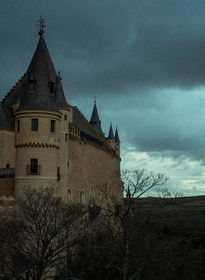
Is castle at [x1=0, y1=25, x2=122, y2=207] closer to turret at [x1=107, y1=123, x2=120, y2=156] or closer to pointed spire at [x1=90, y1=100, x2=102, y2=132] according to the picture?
pointed spire at [x1=90, y1=100, x2=102, y2=132]

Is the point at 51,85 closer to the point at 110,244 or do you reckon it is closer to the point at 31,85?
the point at 31,85

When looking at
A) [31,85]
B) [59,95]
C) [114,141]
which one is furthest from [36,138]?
[114,141]

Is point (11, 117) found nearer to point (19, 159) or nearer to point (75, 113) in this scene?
point (19, 159)

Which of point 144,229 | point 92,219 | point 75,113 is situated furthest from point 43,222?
point 75,113

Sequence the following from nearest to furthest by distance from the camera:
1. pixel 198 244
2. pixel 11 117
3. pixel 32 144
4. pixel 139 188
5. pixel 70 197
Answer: pixel 139 188 → pixel 32 144 → pixel 11 117 → pixel 70 197 → pixel 198 244

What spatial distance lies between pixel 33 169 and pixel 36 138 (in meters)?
2.70

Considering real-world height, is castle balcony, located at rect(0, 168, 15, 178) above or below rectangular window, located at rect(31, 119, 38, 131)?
below

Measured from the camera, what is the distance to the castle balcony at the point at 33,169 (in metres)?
32.0

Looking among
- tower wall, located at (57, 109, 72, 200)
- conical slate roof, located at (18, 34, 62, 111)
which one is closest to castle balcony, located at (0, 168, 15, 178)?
tower wall, located at (57, 109, 72, 200)

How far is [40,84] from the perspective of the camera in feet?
113

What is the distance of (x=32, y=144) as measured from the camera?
32219mm

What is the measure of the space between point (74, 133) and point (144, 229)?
615 inches

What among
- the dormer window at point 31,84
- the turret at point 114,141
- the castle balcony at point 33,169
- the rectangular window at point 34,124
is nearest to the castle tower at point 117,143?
the turret at point 114,141

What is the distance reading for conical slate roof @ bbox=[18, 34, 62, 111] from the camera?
33.1 metres
